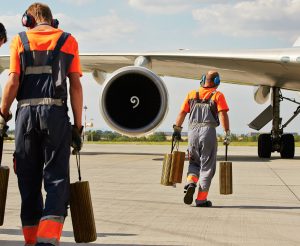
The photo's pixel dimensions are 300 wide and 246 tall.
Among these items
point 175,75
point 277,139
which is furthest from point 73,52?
point 277,139

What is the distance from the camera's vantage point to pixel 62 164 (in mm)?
3752

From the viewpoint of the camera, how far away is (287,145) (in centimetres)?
1573

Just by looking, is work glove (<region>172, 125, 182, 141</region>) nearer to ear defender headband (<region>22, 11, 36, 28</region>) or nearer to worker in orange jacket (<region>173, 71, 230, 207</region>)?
worker in orange jacket (<region>173, 71, 230, 207</region>)

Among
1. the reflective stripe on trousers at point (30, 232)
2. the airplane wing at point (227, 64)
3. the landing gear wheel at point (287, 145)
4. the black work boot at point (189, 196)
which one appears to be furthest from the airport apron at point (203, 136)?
the landing gear wheel at point (287, 145)

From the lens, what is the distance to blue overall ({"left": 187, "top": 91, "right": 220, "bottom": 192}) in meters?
6.64

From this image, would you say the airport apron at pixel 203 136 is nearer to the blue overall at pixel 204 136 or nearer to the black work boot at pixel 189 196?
the blue overall at pixel 204 136

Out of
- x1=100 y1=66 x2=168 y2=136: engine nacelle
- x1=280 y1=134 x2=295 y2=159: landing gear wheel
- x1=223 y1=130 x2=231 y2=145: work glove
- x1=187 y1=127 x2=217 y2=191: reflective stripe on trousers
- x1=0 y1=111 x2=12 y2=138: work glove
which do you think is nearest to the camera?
x1=0 y1=111 x2=12 y2=138: work glove

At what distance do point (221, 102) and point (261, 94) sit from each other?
956 cm

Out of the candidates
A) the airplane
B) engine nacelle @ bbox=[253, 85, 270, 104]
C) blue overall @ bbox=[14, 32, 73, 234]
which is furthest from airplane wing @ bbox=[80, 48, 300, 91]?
blue overall @ bbox=[14, 32, 73, 234]

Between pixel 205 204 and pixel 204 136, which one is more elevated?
pixel 204 136

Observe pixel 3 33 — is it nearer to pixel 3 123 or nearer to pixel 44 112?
pixel 3 123

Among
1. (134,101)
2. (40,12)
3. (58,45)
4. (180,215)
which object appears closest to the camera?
(58,45)

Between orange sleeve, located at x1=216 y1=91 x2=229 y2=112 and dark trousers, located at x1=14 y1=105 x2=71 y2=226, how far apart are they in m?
3.07

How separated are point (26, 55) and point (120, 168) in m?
8.00
